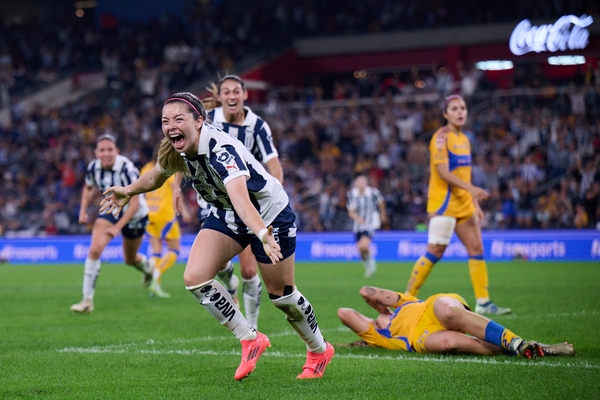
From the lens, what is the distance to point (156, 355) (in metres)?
7.92

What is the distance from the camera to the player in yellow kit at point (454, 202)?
10891 millimetres

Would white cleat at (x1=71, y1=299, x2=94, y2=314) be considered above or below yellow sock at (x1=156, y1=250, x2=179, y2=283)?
below

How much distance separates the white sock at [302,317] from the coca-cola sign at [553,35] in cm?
2816

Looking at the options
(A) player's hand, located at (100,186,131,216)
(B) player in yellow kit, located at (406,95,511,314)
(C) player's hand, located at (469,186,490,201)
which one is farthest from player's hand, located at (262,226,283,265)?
(B) player in yellow kit, located at (406,95,511,314)

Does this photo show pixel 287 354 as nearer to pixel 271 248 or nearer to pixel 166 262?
pixel 271 248

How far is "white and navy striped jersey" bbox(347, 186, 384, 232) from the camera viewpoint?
19969mm

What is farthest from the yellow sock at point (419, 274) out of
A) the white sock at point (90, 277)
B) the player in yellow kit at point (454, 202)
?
the white sock at point (90, 277)

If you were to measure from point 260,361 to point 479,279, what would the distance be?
14.4 feet

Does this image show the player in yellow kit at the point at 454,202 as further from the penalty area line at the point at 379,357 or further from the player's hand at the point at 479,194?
the penalty area line at the point at 379,357

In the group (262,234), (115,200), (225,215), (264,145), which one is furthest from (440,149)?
(262,234)

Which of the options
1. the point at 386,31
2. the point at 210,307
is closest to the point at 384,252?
the point at 386,31

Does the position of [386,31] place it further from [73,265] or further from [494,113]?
[73,265]

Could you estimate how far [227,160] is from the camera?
5.95 meters

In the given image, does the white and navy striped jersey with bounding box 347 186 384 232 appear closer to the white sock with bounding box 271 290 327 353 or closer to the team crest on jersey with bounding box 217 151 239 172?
the white sock with bounding box 271 290 327 353
